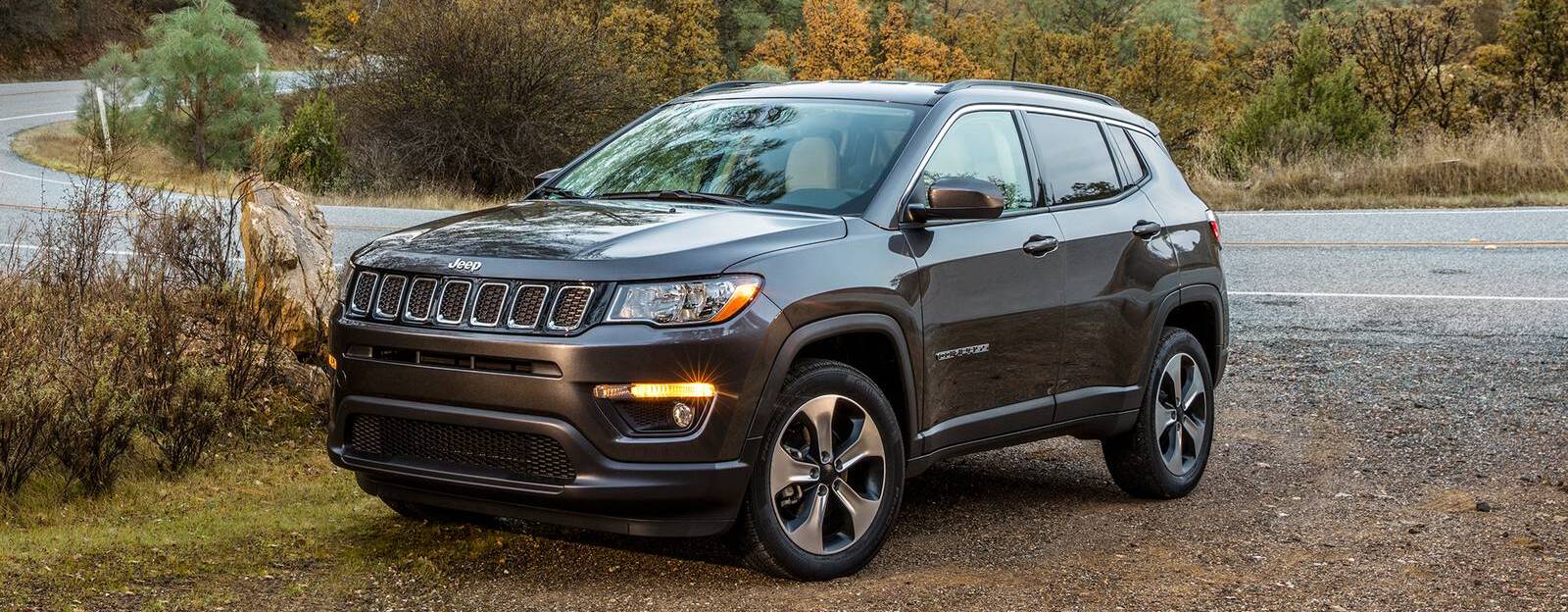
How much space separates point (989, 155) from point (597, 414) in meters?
2.29

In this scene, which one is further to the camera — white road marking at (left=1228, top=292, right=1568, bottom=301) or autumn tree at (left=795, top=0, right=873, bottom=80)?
autumn tree at (left=795, top=0, right=873, bottom=80)

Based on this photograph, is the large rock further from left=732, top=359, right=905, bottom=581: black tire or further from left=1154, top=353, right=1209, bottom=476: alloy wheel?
left=1154, top=353, right=1209, bottom=476: alloy wheel

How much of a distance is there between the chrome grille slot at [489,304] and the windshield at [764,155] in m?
1.22

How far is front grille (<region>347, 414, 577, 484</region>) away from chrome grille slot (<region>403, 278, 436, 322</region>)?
1.10 feet

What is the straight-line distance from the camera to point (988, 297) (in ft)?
19.1

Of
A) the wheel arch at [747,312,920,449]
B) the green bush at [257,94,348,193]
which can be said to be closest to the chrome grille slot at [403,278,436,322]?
the wheel arch at [747,312,920,449]

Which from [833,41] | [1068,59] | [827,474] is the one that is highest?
[827,474]

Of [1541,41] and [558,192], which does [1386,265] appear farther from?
[1541,41]

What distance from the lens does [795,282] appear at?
16.3 ft

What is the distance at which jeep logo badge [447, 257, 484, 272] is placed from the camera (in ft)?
15.9

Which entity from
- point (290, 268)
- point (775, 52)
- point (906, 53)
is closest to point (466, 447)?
point (290, 268)

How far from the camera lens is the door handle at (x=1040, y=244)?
605 centimetres

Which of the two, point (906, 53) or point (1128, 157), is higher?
point (1128, 157)

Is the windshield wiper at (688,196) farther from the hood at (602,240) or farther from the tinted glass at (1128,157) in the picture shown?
the tinted glass at (1128,157)
